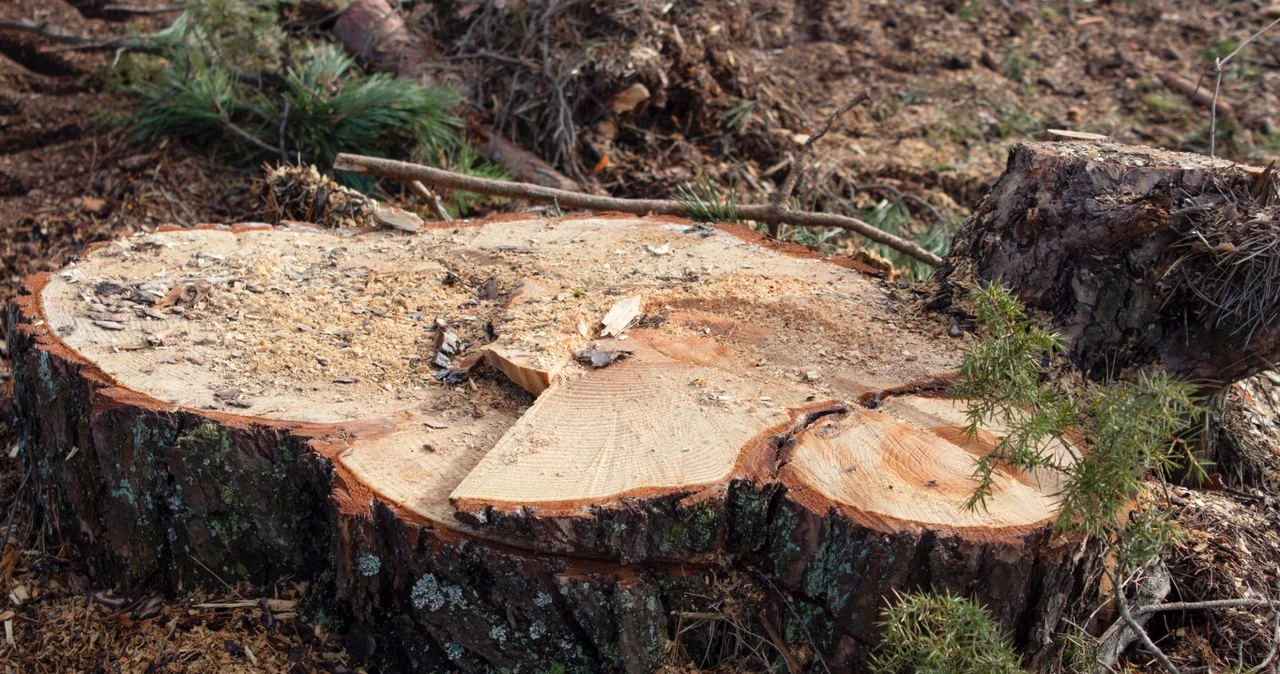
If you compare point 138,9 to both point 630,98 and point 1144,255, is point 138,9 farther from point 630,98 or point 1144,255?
point 1144,255

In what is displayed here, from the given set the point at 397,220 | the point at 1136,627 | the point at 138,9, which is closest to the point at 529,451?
the point at 1136,627

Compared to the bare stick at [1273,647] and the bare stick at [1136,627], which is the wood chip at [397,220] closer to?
the bare stick at [1136,627]

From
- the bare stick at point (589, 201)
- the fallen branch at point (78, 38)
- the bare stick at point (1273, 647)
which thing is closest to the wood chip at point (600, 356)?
the bare stick at point (589, 201)

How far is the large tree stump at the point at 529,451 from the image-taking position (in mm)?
1763

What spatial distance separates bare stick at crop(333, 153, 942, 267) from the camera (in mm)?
3328

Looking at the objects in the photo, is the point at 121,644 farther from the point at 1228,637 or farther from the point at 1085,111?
Result: the point at 1085,111

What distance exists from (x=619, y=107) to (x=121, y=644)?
3254mm

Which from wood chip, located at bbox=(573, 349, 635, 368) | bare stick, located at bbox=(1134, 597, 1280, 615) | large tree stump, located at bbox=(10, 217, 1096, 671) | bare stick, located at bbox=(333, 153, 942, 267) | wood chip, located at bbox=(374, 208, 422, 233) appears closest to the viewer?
large tree stump, located at bbox=(10, 217, 1096, 671)

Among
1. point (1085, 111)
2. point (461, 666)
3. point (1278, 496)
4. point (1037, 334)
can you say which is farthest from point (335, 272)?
point (1085, 111)

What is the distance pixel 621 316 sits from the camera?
230cm

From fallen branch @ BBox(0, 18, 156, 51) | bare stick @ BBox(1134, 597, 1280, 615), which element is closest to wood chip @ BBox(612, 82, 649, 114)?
fallen branch @ BBox(0, 18, 156, 51)

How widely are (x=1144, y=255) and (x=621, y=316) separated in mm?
1128

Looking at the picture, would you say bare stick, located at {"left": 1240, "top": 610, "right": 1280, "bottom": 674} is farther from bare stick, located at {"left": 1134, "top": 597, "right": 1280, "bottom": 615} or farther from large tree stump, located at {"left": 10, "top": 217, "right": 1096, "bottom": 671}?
large tree stump, located at {"left": 10, "top": 217, "right": 1096, "bottom": 671}

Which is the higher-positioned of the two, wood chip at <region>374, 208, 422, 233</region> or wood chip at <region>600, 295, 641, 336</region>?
wood chip at <region>600, 295, 641, 336</region>
